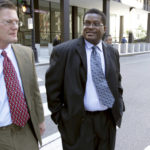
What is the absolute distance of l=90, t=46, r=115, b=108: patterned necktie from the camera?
2.15 m

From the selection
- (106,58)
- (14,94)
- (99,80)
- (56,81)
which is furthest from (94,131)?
(14,94)

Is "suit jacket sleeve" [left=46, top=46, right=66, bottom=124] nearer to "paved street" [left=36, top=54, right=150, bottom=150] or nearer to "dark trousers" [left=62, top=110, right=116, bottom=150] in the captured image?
"dark trousers" [left=62, top=110, right=116, bottom=150]

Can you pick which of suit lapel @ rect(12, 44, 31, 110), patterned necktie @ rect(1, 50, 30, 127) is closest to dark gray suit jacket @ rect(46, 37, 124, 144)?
suit lapel @ rect(12, 44, 31, 110)

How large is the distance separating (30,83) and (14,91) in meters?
0.24

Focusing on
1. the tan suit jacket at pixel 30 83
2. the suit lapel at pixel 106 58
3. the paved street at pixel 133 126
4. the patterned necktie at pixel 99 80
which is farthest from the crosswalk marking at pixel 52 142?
the suit lapel at pixel 106 58

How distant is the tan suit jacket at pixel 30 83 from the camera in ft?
6.66

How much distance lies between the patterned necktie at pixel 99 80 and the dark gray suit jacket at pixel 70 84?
3.2 inches

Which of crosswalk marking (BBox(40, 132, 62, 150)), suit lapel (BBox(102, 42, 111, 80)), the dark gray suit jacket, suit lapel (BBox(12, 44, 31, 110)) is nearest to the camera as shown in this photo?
suit lapel (BBox(12, 44, 31, 110))

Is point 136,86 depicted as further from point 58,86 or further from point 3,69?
point 3,69

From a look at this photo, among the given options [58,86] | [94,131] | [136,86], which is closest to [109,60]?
[58,86]

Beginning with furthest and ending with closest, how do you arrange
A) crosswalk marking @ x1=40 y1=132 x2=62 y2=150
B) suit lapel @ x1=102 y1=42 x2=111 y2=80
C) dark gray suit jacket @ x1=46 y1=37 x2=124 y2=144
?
crosswalk marking @ x1=40 y1=132 x2=62 y2=150, suit lapel @ x1=102 y1=42 x2=111 y2=80, dark gray suit jacket @ x1=46 y1=37 x2=124 y2=144

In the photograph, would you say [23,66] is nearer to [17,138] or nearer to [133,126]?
[17,138]

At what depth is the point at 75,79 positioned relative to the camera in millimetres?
2139

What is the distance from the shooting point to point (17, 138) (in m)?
1.96
